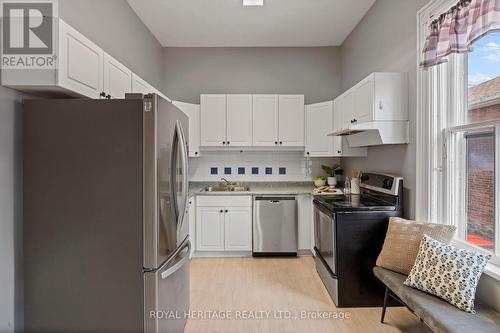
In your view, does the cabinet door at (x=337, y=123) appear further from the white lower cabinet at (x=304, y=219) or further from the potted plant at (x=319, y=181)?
the white lower cabinet at (x=304, y=219)

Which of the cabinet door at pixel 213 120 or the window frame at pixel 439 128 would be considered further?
the cabinet door at pixel 213 120

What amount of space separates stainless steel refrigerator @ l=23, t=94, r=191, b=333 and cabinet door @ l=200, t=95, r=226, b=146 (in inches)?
92.4

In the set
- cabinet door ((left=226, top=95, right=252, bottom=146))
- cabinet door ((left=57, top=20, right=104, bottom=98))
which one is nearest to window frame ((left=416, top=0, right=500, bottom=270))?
cabinet door ((left=226, top=95, right=252, bottom=146))

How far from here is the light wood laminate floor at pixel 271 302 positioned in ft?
7.14

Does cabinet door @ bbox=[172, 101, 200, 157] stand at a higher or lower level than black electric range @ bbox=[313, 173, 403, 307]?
higher

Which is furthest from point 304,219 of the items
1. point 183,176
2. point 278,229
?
point 183,176

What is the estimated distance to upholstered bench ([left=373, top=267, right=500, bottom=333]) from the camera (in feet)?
4.49

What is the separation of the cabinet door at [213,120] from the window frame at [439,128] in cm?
241

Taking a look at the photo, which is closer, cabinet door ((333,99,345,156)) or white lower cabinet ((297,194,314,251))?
cabinet door ((333,99,345,156))

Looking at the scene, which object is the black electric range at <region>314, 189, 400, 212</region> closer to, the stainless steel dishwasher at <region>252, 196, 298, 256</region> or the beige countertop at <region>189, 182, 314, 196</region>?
the stainless steel dishwasher at <region>252, 196, 298, 256</region>

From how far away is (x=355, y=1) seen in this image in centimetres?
293

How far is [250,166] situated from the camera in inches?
168

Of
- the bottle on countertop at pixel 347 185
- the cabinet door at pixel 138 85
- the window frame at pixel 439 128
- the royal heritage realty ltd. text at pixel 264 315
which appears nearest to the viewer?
the window frame at pixel 439 128

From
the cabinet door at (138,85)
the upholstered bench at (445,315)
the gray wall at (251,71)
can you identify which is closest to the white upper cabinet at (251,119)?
the gray wall at (251,71)
